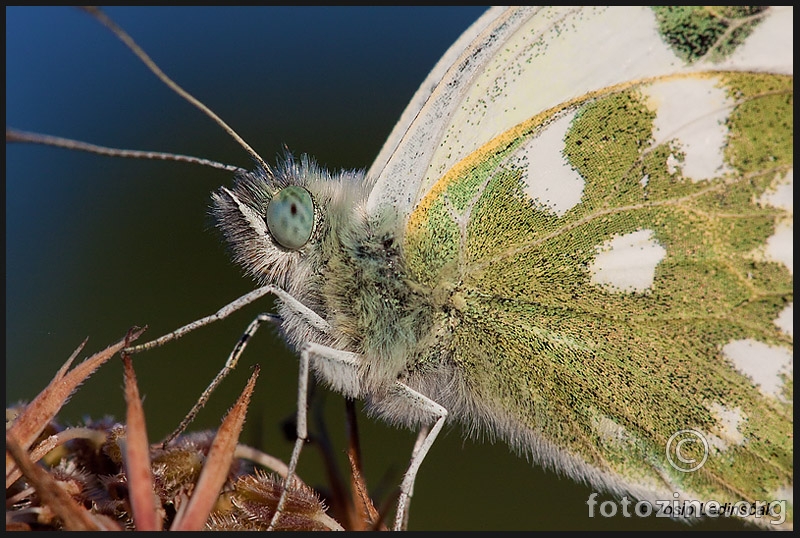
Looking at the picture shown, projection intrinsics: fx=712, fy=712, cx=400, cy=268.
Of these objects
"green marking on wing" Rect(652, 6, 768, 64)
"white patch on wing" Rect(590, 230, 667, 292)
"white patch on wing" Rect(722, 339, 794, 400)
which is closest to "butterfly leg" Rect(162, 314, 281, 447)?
"white patch on wing" Rect(590, 230, 667, 292)

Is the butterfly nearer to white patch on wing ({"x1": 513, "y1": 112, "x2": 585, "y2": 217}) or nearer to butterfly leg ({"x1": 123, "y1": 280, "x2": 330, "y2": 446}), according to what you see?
white patch on wing ({"x1": 513, "y1": 112, "x2": 585, "y2": 217})

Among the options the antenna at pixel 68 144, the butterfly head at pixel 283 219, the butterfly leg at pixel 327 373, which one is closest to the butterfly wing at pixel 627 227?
the butterfly head at pixel 283 219

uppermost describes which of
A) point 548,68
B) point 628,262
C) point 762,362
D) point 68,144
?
point 548,68

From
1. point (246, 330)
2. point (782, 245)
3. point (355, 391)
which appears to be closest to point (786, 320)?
point (782, 245)

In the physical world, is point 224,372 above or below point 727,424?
below

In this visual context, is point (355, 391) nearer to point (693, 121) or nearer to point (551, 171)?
point (551, 171)

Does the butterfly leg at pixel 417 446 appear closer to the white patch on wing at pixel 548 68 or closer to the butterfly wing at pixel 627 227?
the butterfly wing at pixel 627 227
